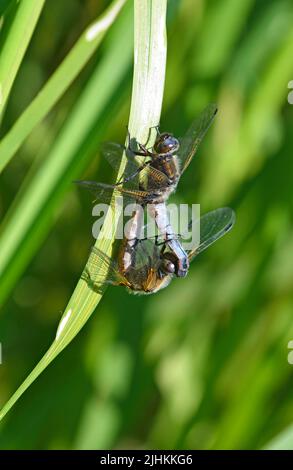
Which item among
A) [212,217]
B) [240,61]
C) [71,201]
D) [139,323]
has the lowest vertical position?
[139,323]

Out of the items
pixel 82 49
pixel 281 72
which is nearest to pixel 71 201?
pixel 281 72

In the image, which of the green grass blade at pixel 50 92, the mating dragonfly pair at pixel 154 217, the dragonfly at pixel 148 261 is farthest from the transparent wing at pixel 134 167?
the green grass blade at pixel 50 92

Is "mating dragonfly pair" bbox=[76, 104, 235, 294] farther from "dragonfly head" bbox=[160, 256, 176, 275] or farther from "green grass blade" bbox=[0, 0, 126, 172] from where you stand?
"green grass blade" bbox=[0, 0, 126, 172]

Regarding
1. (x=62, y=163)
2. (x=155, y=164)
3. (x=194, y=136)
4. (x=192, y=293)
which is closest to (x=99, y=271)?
(x=62, y=163)

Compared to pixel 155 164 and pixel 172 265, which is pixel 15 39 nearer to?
pixel 155 164

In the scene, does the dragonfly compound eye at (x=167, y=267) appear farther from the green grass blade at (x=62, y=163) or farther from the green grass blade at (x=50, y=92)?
the green grass blade at (x=50, y=92)
